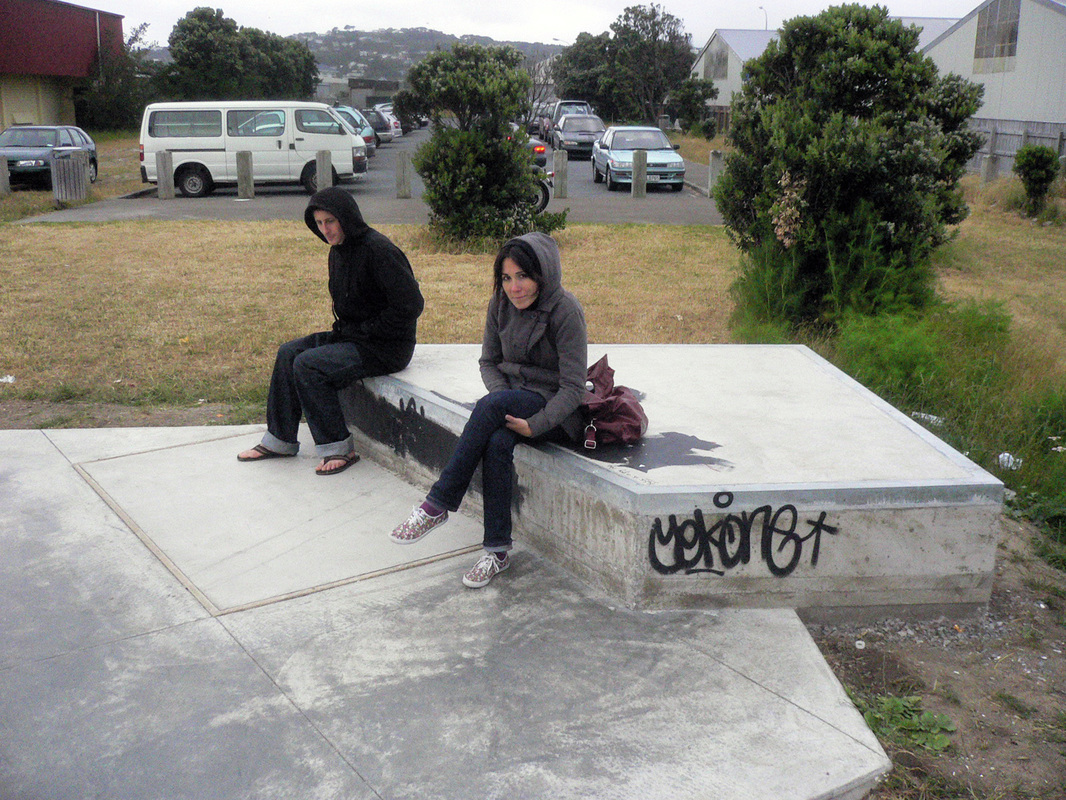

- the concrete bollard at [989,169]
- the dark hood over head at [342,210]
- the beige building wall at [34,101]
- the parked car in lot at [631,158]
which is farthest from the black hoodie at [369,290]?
the beige building wall at [34,101]

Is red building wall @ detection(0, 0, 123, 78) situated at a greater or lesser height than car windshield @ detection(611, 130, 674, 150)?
greater

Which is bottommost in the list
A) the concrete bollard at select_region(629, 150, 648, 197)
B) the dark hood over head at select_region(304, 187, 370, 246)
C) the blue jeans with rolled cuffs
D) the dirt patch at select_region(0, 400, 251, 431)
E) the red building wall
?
the dirt patch at select_region(0, 400, 251, 431)

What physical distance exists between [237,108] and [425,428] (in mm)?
16456

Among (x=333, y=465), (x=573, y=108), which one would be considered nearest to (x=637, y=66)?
(x=573, y=108)

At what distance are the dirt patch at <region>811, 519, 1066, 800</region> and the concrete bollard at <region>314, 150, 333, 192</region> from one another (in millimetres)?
16933

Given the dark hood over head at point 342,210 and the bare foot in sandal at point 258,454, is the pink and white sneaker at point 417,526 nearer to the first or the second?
the bare foot in sandal at point 258,454

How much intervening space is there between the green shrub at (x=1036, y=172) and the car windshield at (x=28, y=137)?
18.6 metres

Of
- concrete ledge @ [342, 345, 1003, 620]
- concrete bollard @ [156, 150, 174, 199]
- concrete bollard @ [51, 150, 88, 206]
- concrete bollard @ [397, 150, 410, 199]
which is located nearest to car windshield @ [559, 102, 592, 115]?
concrete bollard @ [397, 150, 410, 199]

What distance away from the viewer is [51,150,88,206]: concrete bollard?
17172mm

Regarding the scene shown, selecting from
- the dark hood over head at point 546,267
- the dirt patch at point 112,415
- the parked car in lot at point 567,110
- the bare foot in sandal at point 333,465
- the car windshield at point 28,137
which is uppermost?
the parked car in lot at point 567,110

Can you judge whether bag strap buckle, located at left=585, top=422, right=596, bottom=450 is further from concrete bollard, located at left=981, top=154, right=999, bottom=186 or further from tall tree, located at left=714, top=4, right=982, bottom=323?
concrete bollard, located at left=981, top=154, right=999, bottom=186

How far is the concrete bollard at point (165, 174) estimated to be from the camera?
61.2ft

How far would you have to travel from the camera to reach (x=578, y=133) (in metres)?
29.9

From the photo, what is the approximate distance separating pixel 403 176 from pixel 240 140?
3361 millimetres
